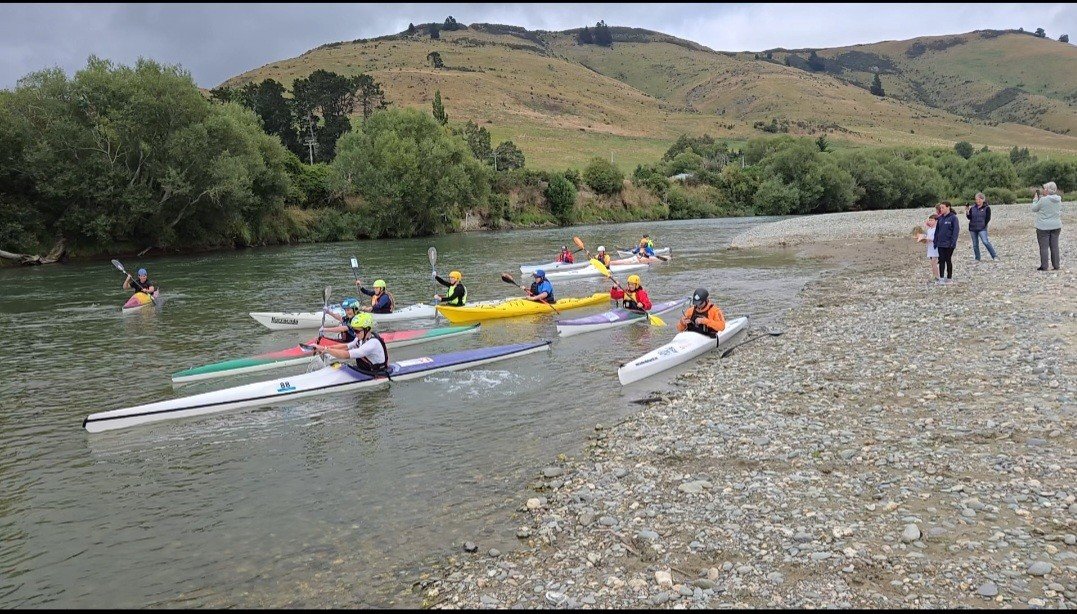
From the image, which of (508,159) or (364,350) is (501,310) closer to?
(364,350)

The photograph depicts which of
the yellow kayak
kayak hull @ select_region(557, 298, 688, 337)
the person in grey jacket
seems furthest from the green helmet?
the person in grey jacket

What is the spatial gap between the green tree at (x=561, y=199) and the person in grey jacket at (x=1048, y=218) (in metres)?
57.9

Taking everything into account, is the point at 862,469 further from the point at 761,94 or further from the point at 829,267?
the point at 761,94

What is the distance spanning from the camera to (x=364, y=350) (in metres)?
12.7

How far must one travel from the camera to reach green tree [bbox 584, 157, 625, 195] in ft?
267

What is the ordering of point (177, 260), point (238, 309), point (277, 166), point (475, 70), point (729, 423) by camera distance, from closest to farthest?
point (729, 423), point (238, 309), point (177, 260), point (277, 166), point (475, 70)

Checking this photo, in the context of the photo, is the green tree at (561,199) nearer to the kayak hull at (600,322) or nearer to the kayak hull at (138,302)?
the kayak hull at (138,302)

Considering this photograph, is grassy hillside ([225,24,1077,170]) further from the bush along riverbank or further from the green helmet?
the green helmet

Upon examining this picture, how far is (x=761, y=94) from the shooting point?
18988cm

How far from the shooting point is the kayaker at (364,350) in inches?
497

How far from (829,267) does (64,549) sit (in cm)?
2693

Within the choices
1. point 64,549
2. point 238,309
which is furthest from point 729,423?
point 238,309

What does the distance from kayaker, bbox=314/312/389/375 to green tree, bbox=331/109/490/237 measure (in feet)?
144

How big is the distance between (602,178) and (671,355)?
70.0 meters
